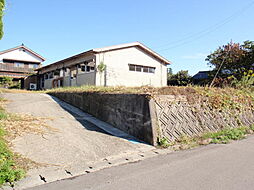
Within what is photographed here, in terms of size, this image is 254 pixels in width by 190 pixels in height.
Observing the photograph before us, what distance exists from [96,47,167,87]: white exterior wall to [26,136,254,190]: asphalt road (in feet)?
→ 36.3

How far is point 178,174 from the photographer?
10.4ft

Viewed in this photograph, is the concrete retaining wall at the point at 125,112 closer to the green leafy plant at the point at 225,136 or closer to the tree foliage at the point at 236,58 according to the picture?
the green leafy plant at the point at 225,136

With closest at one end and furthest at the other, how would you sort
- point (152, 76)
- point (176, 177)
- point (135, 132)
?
point (176, 177), point (135, 132), point (152, 76)

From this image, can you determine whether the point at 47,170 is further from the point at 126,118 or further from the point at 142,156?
the point at 126,118

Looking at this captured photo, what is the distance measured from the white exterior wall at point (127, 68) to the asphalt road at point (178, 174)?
1108 cm

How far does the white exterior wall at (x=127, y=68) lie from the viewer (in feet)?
48.1

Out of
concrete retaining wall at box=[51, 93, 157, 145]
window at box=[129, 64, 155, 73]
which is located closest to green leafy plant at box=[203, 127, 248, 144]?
concrete retaining wall at box=[51, 93, 157, 145]

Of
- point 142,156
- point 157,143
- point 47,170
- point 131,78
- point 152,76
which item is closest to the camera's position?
point 47,170

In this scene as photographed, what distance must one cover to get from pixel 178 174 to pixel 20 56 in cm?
3572

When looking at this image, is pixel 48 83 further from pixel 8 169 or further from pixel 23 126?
pixel 8 169

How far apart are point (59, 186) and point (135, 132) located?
2954 millimetres

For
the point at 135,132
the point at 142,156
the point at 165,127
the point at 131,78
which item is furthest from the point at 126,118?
the point at 131,78

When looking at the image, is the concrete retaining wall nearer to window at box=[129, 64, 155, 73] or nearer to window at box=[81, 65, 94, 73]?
window at box=[81, 65, 94, 73]

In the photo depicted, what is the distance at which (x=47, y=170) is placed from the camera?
330 centimetres
